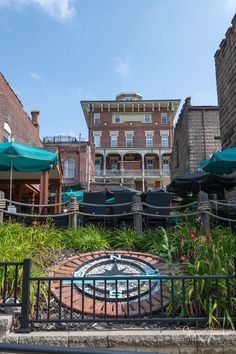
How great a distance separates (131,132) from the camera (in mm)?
47250

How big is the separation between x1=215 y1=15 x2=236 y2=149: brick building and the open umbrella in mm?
6472

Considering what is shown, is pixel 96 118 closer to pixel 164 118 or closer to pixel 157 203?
pixel 164 118

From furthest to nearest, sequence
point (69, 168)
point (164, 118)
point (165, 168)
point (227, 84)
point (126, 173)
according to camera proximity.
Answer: point (164, 118)
point (165, 168)
point (126, 173)
point (69, 168)
point (227, 84)

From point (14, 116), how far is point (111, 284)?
1439 centimetres

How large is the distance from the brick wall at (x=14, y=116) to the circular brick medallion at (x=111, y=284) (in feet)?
36.3

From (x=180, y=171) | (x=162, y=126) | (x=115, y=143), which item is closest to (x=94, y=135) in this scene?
(x=115, y=143)

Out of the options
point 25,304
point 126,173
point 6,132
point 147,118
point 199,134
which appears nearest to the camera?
point 25,304

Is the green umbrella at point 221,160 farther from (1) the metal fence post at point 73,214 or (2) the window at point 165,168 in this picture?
(2) the window at point 165,168

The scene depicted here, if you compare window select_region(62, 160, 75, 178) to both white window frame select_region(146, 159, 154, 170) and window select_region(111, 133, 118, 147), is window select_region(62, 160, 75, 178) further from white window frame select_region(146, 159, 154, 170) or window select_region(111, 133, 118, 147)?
white window frame select_region(146, 159, 154, 170)

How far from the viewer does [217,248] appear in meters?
5.16

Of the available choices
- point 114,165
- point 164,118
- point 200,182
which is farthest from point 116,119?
point 200,182

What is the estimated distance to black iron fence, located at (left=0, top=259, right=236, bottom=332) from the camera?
3.82m

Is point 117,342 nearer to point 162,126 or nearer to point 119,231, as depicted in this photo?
point 119,231

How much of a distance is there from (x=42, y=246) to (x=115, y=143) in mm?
41395
